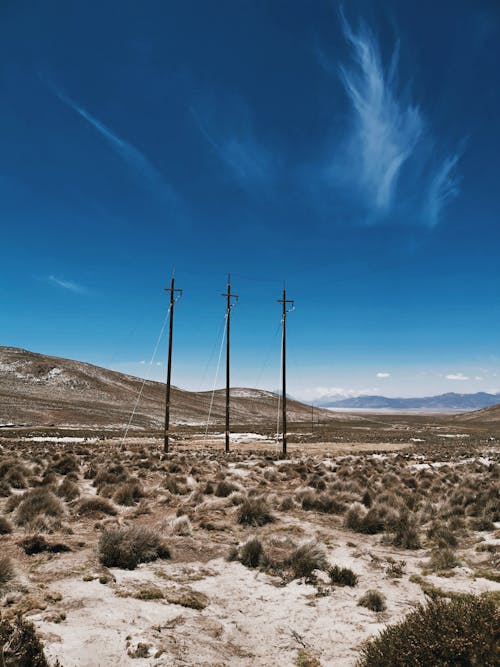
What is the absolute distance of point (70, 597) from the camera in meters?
7.15

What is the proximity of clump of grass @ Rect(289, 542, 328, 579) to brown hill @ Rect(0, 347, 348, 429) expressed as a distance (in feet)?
207

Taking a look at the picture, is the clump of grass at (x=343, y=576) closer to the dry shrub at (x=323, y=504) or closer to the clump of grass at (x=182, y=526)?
the clump of grass at (x=182, y=526)

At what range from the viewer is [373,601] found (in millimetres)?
7523

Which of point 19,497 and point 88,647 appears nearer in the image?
point 88,647

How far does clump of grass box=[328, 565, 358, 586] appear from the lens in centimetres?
860

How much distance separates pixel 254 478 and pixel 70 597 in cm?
1479

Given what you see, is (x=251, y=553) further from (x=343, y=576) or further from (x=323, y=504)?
(x=323, y=504)

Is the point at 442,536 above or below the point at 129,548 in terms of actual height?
below

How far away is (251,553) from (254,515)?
3583 millimetres

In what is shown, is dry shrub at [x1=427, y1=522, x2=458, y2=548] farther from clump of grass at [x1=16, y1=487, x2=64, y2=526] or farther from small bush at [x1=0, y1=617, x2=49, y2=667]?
clump of grass at [x1=16, y1=487, x2=64, y2=526]

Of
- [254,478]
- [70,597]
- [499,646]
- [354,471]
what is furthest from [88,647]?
[354,471]

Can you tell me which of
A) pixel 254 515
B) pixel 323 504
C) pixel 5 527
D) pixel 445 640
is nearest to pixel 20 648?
pixel 445 640

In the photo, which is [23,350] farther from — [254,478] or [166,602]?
[166,602]

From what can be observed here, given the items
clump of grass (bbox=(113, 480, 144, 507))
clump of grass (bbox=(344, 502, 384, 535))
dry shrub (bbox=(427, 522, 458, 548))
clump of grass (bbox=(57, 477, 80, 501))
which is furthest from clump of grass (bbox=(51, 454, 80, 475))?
dry shrub (bbox=(427, 522, 458, 548))
